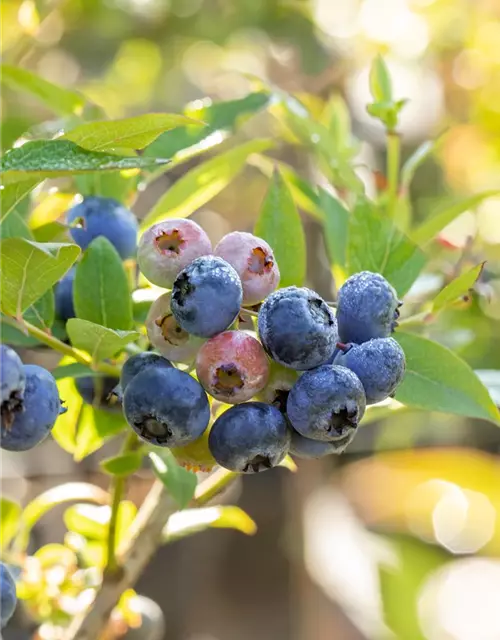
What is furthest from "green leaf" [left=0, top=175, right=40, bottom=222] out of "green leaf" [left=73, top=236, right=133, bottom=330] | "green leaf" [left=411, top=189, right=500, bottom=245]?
"green leaf" [left=411, top=189, right=500, bottom=245]

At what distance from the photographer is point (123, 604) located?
0.85 meters

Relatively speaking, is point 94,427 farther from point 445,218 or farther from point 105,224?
point 445,218

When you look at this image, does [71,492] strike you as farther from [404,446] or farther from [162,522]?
[404,446]

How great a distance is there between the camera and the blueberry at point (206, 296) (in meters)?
0.47

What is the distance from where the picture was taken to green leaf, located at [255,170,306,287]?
2.04 feet

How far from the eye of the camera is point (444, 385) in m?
0.61

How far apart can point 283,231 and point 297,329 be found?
18 cm

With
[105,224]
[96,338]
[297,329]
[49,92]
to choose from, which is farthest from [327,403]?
[49,92]

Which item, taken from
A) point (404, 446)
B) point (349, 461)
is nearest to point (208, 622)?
point (349, 461)

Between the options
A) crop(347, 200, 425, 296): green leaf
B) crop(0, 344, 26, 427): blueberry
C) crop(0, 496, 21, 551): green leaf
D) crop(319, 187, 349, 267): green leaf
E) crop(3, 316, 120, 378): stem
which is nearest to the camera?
crop(0, 344, 26, 427): blueberry

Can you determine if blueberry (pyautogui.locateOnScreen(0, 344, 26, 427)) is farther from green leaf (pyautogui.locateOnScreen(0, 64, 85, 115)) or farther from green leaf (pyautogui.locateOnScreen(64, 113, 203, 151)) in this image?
green leaf (pyautogui.locateOnScreen(0, 64, 85, 115))

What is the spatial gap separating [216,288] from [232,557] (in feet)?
6.59

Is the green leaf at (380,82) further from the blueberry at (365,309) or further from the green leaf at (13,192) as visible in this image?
the green leaf at (13,192)

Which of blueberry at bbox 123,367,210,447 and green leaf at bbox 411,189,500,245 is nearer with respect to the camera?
blueberry at bbox 123,367,210,447
